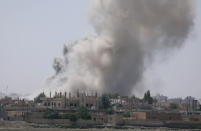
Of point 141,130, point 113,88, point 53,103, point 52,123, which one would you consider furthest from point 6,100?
point 141,130

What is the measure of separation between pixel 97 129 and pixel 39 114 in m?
12.8

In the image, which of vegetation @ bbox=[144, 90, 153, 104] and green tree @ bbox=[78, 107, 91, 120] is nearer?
green tree @ bbox=[78, 107, 91, 120]

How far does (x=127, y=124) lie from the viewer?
9412cm

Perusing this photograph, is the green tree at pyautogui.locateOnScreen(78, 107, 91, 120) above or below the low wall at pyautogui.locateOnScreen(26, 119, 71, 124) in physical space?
above

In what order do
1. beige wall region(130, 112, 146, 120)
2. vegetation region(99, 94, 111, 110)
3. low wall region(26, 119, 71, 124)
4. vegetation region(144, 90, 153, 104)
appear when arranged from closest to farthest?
low wall region(26, 119, 71, 124) → beige wall region(130, 112, 146, 120) → vegetation region(99, 94, 111, 110) → vegetation region(144, 90, 153, 104)

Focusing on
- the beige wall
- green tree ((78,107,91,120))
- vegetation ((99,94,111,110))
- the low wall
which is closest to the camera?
the low wall

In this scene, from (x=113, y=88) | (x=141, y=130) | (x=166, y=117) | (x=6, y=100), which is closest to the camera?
(x=141, y=130)

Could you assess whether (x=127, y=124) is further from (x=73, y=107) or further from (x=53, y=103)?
(x=53, y=103)

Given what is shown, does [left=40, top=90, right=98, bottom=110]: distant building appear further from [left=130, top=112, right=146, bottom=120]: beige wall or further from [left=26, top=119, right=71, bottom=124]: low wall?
[left=26, top=119, right=71, bottom=124]: low wall

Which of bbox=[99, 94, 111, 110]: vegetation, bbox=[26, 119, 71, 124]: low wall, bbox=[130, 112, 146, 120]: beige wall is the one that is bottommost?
bbox=[26, 119, 71, 124]: low wall

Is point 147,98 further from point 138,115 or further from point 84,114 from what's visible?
point 84,114

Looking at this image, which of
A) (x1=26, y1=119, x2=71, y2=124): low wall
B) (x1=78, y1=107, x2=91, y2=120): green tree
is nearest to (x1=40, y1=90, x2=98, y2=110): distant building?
(x1=78, y1=107, x2=91, y2=120): green tree

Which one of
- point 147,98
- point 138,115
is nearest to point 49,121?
point 138,115

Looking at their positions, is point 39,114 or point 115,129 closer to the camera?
point 115,129
